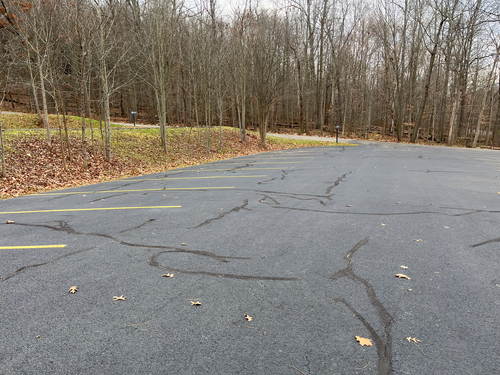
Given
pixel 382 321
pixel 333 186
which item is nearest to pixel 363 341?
pixel 382 321

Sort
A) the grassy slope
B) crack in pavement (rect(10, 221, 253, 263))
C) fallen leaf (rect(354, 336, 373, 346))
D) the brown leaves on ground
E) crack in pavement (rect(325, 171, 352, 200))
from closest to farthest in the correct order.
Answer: fallen leaf (rect(354, 336, 373, 346)) → crack in pavement (rect(10, 221, 253, 263)) → crack in pavement (rect(325, 171, 352, 200)) → the brown leaves on ground → the grassy slope

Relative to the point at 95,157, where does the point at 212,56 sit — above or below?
above

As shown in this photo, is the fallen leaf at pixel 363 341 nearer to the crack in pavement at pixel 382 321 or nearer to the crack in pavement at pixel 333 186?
the crack in pavement at pixel 382 321

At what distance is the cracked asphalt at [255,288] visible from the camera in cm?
254

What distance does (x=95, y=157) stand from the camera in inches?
631

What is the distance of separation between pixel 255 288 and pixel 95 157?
1522cm

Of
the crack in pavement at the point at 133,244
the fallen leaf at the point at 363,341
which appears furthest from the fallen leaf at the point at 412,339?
the crack in pavement at the point at 133,244

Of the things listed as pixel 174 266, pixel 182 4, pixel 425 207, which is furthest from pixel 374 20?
pixel 174 266

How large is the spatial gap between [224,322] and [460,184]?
9.15 metres

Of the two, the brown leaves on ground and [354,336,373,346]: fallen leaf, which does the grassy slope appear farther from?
[354,336,373,346]: fallen leaf

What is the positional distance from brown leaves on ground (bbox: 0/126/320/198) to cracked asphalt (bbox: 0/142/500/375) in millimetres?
5834

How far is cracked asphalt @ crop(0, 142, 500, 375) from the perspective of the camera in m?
2.54

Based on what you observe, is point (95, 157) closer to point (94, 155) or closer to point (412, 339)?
point (94, 155)

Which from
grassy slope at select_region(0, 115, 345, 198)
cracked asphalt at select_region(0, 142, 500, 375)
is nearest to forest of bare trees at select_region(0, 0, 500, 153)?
grassy slope at select_region(0, 115, 345, 198)
